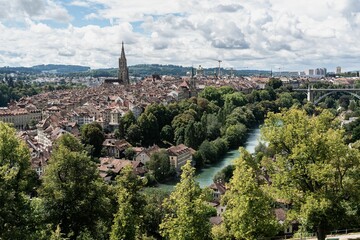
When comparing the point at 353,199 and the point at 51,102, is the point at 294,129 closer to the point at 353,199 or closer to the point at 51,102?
the point at 353,199

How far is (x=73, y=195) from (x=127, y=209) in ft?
4.19

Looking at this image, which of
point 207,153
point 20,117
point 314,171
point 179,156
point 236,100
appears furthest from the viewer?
point 236,100

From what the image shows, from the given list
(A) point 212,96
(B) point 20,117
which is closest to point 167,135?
(B) point 20,117

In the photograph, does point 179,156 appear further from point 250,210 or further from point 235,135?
point 250,210

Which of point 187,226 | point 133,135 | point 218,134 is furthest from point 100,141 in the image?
point 187,226

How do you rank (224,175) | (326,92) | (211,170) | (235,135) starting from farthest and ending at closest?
(326,92)
(235,135)
(211,170)
(224,175)

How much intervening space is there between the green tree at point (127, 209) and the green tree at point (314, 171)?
10.4 ft

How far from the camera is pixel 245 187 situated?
30.6ft

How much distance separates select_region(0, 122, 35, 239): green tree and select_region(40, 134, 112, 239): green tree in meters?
0.53

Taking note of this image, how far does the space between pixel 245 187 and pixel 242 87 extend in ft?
262

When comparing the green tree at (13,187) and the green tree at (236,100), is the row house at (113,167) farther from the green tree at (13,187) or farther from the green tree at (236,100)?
the green tree at (236,100)

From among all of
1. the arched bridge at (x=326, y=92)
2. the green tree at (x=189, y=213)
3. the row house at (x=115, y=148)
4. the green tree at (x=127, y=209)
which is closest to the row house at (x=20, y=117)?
the row house at (x=115, y=148)

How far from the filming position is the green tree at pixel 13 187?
8.02m

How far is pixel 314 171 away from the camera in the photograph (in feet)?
29.7
